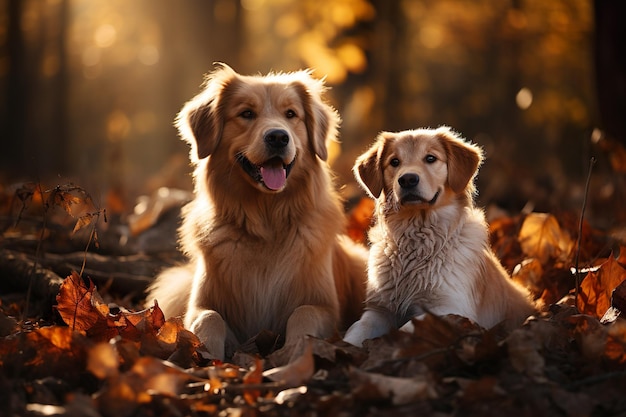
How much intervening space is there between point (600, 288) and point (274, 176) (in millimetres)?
2114

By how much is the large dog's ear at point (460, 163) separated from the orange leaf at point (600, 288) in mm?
945

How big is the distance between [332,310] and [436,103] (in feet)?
92.2

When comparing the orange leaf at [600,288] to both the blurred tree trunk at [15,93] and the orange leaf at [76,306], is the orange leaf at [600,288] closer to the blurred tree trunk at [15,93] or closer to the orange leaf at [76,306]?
the orange leaf at [76,306]

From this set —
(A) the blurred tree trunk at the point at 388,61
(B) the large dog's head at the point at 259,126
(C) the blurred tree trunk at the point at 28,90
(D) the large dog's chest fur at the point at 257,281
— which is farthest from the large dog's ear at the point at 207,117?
(A) the blurred tree trunk at the point at 388,61

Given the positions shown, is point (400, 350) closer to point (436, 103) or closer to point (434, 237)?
point (434, 237)

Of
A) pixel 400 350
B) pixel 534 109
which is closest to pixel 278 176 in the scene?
pixel 400 350

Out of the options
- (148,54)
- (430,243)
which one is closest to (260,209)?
(430,243)

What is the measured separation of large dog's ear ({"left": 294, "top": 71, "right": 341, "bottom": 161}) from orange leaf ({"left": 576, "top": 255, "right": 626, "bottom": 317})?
6.38 ft

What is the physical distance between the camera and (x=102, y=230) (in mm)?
7234

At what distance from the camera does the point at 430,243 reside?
14.5ft

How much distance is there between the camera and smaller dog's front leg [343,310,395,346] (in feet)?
13.1

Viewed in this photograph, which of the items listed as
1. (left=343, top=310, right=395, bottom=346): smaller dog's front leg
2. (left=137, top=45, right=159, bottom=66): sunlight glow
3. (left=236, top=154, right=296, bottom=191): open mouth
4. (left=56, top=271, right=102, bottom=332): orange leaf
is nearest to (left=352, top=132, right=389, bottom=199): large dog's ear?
(left=236, top=154, right=296, bottom=191): open mouth

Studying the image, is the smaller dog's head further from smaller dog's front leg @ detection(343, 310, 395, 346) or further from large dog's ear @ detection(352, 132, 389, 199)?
smaller dog's front leg @ detection(343, 310, 395, 346)

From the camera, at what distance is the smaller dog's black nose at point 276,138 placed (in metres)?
4.39
